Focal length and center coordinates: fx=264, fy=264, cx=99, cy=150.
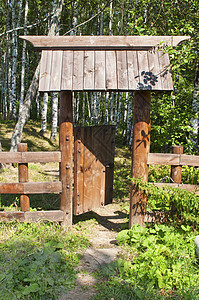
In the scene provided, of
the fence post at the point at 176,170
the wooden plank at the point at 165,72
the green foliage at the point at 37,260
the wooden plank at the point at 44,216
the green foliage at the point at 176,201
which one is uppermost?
the wooden plank at the point at 165,72

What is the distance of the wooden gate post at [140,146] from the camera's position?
4.57 metres

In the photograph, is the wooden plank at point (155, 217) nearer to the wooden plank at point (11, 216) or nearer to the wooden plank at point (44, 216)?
the wooden plank at point (44, 216)

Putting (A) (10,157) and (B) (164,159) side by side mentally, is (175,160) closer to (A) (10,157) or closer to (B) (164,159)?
(B) (164,159)

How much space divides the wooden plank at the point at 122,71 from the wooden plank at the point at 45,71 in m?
1.18

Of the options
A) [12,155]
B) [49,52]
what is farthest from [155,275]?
[49,52]

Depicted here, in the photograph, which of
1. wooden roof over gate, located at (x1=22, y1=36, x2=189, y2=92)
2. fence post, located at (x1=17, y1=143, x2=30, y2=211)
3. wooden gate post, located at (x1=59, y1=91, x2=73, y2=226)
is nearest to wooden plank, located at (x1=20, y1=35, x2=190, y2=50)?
wooden roof over gate, located at (x1=22, y1=36, x2=189, y2=92)

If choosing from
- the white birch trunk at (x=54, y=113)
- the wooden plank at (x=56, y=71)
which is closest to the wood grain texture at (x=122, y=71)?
the wooden plank at (x=56, y=71)

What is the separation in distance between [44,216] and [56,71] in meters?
2.59

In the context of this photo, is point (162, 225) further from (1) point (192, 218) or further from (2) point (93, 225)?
(2) point (93, 225)

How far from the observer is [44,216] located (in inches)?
190

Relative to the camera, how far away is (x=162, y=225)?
176 inches

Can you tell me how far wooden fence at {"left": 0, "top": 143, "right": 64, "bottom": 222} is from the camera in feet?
15.4

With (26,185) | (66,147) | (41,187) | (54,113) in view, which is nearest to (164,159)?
(66,147)

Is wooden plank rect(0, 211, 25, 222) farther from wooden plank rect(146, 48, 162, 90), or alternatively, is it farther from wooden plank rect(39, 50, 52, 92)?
wooden plank rect(146, 48, 162, 90)
